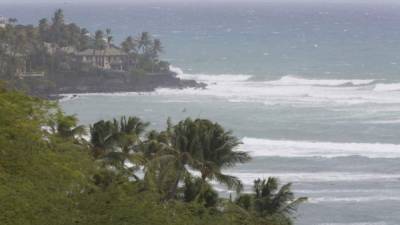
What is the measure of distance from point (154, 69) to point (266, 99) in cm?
1319

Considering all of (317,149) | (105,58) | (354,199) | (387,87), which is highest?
(105,58)

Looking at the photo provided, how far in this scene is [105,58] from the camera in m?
91.0

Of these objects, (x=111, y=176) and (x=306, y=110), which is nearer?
(x=111, y=176)

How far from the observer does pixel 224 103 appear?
78375mm

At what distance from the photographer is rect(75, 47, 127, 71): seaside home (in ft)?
295

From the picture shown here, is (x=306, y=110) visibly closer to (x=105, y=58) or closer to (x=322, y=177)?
(x=105, y=58)

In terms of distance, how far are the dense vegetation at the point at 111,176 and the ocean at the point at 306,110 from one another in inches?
502

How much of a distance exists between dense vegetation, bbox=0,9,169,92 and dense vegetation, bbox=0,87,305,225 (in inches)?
1936

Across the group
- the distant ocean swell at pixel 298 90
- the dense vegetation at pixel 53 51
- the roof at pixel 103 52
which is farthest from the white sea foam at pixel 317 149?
the roof at pixel 103 52

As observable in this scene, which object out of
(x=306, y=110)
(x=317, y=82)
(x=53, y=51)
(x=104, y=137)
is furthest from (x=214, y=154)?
(x=317, y=82)

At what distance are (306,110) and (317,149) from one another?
1879cm

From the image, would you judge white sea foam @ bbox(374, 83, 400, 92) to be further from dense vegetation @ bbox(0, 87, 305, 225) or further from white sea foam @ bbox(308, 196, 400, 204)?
dense vegetation @ bbox(0, 87, 305, 225)

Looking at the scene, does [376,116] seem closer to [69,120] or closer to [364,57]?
[69,120]

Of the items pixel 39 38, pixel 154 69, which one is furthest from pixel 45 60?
pixel 154 69
